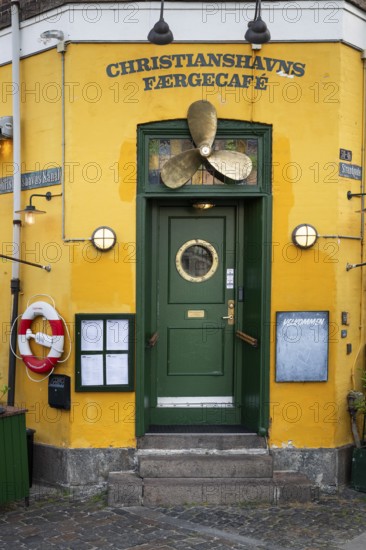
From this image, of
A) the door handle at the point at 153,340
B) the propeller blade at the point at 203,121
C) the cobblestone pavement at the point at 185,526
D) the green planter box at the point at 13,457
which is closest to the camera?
the cobblestone pavement at the point at 185,526

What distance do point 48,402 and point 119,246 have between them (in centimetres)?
210

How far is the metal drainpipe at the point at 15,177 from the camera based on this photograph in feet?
Result: 24.2

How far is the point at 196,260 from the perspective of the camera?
7531mm

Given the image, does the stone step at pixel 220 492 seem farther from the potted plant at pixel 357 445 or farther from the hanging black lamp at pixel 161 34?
the hanging black lamp at pixel 161 34

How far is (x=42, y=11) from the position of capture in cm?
722

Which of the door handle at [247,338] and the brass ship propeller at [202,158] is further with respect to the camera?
the door handle at [247,338]

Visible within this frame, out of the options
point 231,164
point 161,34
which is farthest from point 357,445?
point 161,34

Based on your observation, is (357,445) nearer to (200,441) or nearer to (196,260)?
(200,441)

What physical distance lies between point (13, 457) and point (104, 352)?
154 centimetres

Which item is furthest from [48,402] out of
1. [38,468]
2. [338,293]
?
[338,293]

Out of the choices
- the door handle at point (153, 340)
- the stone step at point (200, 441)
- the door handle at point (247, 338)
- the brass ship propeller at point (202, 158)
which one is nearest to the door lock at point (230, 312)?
the door handle at point (247, 338)

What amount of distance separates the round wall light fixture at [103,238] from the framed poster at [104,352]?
81cm

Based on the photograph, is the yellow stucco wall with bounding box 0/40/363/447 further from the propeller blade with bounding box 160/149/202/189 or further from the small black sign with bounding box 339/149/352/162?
the propeller blade with bounding box 160/149/202/189

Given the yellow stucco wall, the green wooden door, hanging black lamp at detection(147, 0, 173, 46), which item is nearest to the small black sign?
the yellow stucco wall
